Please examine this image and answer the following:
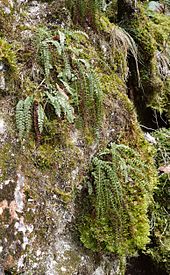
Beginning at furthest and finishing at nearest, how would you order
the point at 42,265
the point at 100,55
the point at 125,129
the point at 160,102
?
1. the point at 160,102
2. the point at 100,55
3. the point at 125,129
4. the point at 42,265

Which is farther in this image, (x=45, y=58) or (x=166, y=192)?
(x=166, y=192)

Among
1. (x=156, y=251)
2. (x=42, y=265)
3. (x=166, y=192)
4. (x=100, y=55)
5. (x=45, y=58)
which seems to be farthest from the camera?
(x=166, y=192)

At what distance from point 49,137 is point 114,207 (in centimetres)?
63

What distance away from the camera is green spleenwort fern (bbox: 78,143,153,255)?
231 centimetres

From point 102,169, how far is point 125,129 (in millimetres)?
616

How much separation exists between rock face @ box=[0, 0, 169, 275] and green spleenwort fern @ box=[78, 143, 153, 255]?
29 millimetres

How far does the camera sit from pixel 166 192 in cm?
369

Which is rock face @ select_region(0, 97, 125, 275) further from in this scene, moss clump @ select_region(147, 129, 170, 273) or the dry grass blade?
the dry grass blade

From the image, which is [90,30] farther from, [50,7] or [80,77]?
[80,77]

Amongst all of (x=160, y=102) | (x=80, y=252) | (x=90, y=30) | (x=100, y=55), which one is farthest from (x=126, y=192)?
(x=160, y=102)

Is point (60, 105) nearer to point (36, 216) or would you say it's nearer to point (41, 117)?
point (41, 117)

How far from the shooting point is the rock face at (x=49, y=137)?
6.95 feet

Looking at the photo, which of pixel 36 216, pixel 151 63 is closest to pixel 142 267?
pixel 36 216

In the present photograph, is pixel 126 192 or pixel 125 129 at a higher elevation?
pixel 125 129
